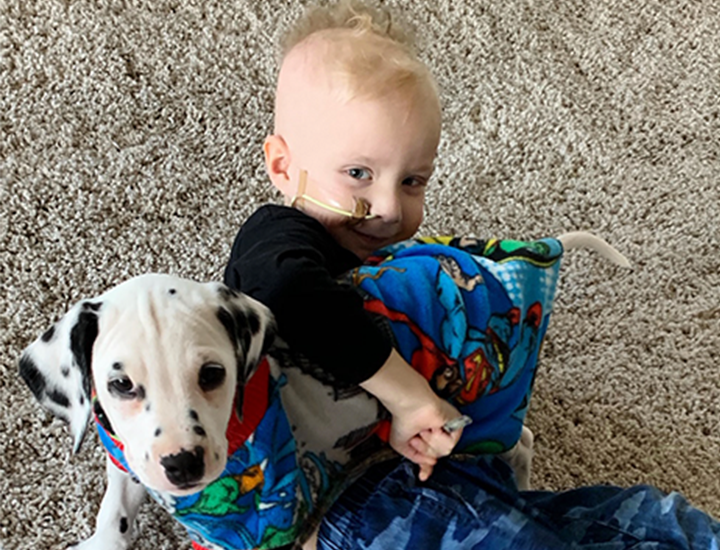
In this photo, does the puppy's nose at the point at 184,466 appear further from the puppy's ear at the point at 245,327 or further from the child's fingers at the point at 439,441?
the child's fingers at the point at 439,441

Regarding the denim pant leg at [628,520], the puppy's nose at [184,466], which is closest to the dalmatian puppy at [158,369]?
the puppy's nose at [184,466]

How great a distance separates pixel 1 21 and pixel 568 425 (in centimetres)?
141

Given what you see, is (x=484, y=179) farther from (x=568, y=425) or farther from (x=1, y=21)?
(x=1, y=21)

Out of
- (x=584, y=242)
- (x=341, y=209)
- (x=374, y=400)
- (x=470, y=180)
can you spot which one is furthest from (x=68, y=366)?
(x=470, y=180)

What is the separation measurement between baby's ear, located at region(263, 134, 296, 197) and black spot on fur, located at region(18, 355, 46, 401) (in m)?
0.52

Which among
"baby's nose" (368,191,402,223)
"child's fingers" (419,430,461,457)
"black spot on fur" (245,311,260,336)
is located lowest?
"child's fingers" (419,430,461,457)

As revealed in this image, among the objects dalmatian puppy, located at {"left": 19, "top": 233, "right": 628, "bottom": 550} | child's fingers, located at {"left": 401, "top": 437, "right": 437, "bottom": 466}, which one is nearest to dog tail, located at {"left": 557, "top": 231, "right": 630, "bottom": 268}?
child's fingers, located at {"left": 401, "top": 437, "right": 437, "bottom": 466}

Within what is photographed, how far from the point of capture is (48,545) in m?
1.19

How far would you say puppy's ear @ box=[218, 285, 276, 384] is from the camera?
31.3 inches

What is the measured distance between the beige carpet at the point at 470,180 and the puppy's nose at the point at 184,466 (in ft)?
1.72

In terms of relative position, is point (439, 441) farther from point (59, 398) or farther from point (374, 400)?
point (59, 398)

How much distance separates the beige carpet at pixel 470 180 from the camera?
54.2 inches

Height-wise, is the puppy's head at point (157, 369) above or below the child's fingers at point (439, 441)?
above

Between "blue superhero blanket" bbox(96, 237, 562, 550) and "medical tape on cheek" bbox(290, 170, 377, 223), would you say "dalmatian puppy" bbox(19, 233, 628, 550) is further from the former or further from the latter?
"medical tape on cheek" bbox(290, 170, 377, 223)
